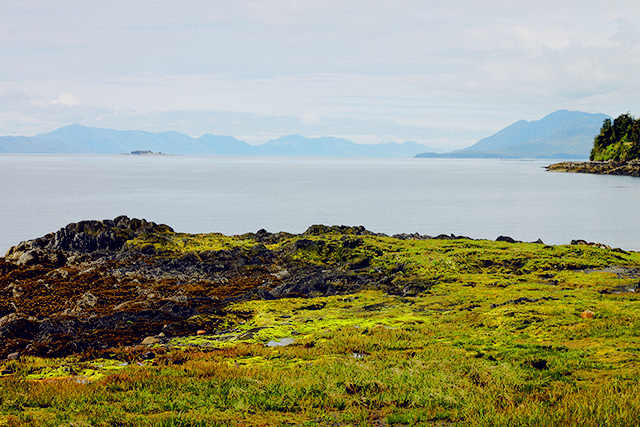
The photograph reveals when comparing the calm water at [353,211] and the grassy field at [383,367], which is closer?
the grassy field at [383,367]

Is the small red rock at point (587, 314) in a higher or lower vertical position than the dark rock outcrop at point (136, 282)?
higher

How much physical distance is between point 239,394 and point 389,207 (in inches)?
3899

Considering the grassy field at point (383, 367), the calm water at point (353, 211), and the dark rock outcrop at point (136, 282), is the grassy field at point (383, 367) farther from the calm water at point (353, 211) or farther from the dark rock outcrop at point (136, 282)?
the calm water at point (353, 211)

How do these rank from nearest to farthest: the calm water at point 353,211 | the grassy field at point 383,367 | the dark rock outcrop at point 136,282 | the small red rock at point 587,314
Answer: the grassy field at point 383,367
the small red rock at point 587,314
the dark rock outcrop at point 136,282
the calm water at point 353,211

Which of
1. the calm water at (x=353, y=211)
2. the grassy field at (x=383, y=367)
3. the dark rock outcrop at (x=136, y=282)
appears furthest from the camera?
the calm water at (x=353, y=211)

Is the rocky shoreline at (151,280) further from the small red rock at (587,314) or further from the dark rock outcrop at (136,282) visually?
the small red rock at (587,314)

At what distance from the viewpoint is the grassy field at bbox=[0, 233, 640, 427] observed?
39.0 ft

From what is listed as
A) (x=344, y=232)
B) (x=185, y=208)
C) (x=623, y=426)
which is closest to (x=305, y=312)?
(x=623, y=426)

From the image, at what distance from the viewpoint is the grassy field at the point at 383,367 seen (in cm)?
1189

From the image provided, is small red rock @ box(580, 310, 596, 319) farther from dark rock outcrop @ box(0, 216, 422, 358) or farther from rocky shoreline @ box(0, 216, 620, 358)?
dark rock outcrop @ box(0, 216, 422, 358)

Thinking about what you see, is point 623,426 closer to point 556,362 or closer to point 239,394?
point 556,362

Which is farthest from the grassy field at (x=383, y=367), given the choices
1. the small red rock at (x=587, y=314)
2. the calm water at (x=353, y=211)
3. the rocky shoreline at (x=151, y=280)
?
the calm water at (x=353, y=211)

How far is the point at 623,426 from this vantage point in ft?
33.1

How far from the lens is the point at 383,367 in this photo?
1598 cm
